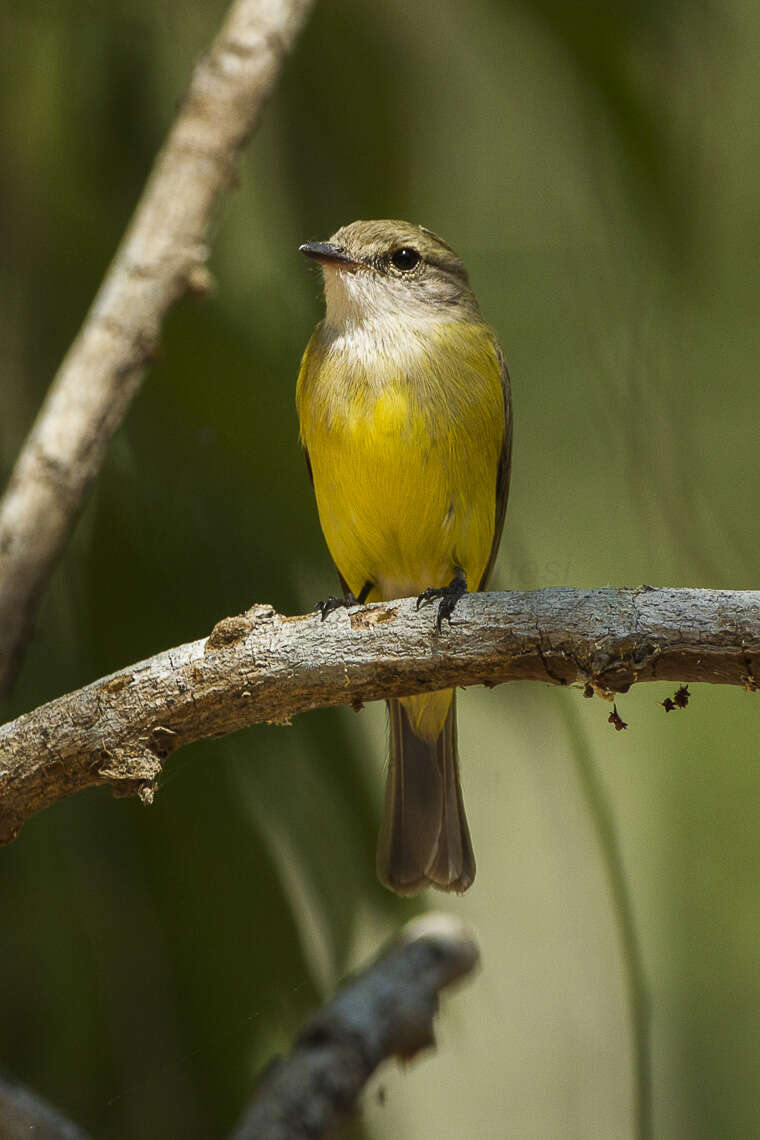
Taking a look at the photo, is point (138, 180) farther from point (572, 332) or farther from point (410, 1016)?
point (410, 1016)

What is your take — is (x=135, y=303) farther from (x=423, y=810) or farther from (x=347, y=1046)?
(x=347, y=1046)

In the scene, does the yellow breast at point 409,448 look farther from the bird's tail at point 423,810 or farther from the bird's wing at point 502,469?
the bird's tail at point 423,810

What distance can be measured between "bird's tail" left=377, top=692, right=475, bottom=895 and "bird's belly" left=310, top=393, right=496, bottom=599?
14.0 inches

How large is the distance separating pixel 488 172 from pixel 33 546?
177 cm

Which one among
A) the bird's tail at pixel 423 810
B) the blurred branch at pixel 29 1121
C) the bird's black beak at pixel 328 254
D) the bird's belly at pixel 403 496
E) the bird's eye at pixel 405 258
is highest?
the bird's eye at pixel 405 258

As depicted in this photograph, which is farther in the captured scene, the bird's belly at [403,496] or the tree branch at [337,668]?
the bird's belly at [403,496]

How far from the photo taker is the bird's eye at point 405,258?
2.55 meters

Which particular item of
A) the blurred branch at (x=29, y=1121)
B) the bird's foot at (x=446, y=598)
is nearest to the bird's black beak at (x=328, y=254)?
the bird's foot at (x=446, y=598)

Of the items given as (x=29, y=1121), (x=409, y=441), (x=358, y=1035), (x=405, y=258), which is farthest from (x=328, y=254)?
(x=29, y=1121)

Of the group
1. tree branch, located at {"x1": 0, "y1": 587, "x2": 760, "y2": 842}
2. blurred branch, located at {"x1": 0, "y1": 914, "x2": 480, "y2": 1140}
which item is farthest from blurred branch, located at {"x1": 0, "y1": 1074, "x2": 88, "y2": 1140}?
tree branch, located at {"x1": 0, "y1": 587, "x2": 760, "y2": 842}

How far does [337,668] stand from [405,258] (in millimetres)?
1168

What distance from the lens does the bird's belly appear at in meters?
2.34

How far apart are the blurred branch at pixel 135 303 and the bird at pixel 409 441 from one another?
18.8 inches

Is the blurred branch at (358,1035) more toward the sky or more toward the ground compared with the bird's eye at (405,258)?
more toward the ground
